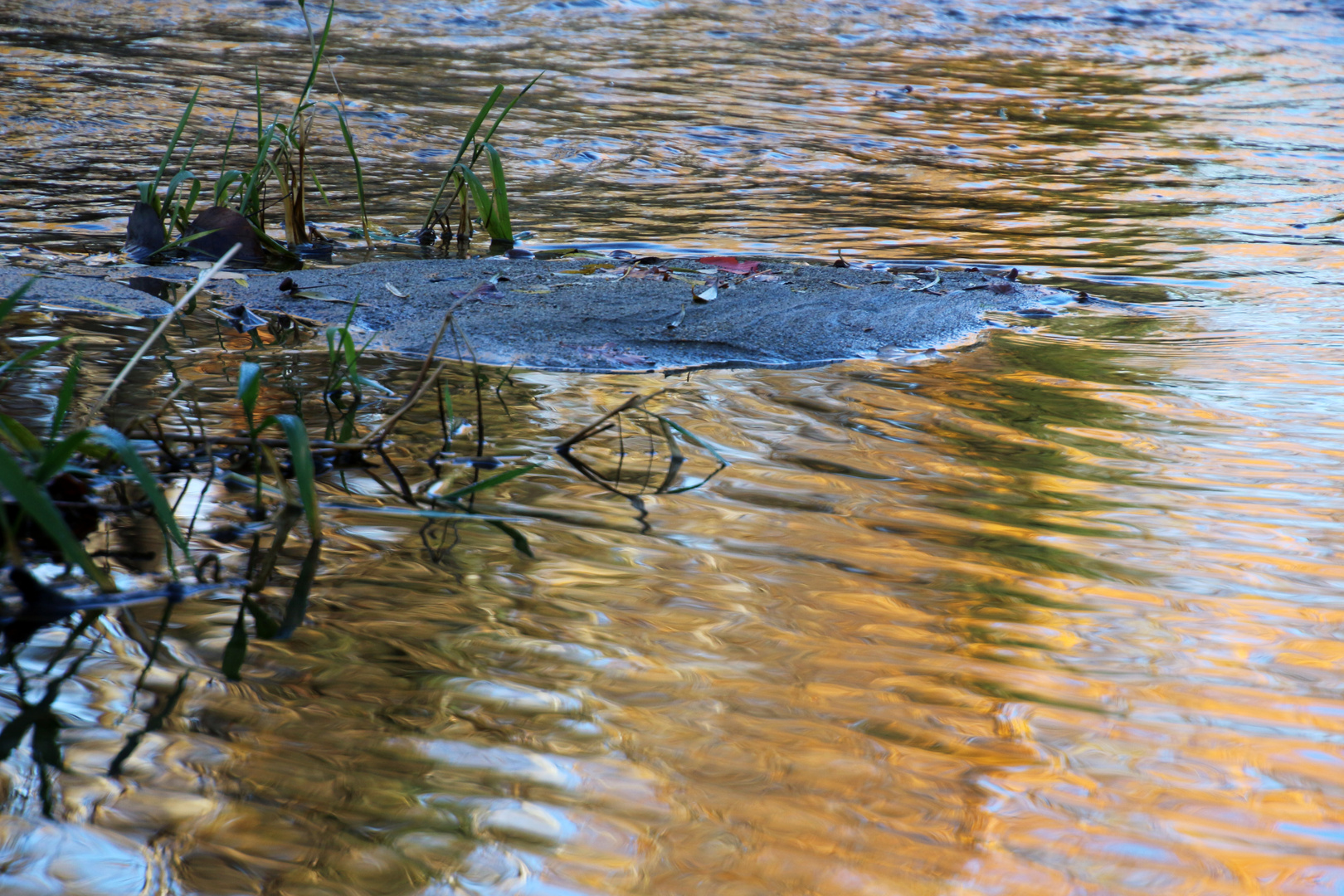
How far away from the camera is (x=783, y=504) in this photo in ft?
6.31

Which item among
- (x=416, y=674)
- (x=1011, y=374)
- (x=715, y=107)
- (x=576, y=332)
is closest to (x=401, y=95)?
(x=715, y=107)

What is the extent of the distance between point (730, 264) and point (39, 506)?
7.86ft

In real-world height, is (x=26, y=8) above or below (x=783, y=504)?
above

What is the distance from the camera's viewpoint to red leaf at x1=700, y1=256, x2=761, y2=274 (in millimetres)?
3465

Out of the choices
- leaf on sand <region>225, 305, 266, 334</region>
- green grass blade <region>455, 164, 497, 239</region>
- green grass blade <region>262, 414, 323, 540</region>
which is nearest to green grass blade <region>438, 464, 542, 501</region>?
green grass blade <region>262, 414, 323, 540</region>

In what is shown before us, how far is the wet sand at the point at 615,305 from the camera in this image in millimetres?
2752

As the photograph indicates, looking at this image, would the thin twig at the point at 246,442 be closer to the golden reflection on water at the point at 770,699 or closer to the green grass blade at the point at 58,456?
the golden reflection on water at the point at 770,699

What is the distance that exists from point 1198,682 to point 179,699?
115 centimetres

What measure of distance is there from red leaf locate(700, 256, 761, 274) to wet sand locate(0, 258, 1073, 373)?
49mm

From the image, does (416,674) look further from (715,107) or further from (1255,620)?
(715,107)

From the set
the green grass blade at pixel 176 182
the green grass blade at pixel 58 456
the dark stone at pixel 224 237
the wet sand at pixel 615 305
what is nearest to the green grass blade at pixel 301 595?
the green grass blade at pixel 58 456

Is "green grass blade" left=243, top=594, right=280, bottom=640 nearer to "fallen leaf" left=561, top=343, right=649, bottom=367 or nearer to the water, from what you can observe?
the water

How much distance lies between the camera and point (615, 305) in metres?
3.02

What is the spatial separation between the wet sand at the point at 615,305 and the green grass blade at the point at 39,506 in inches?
50.3
